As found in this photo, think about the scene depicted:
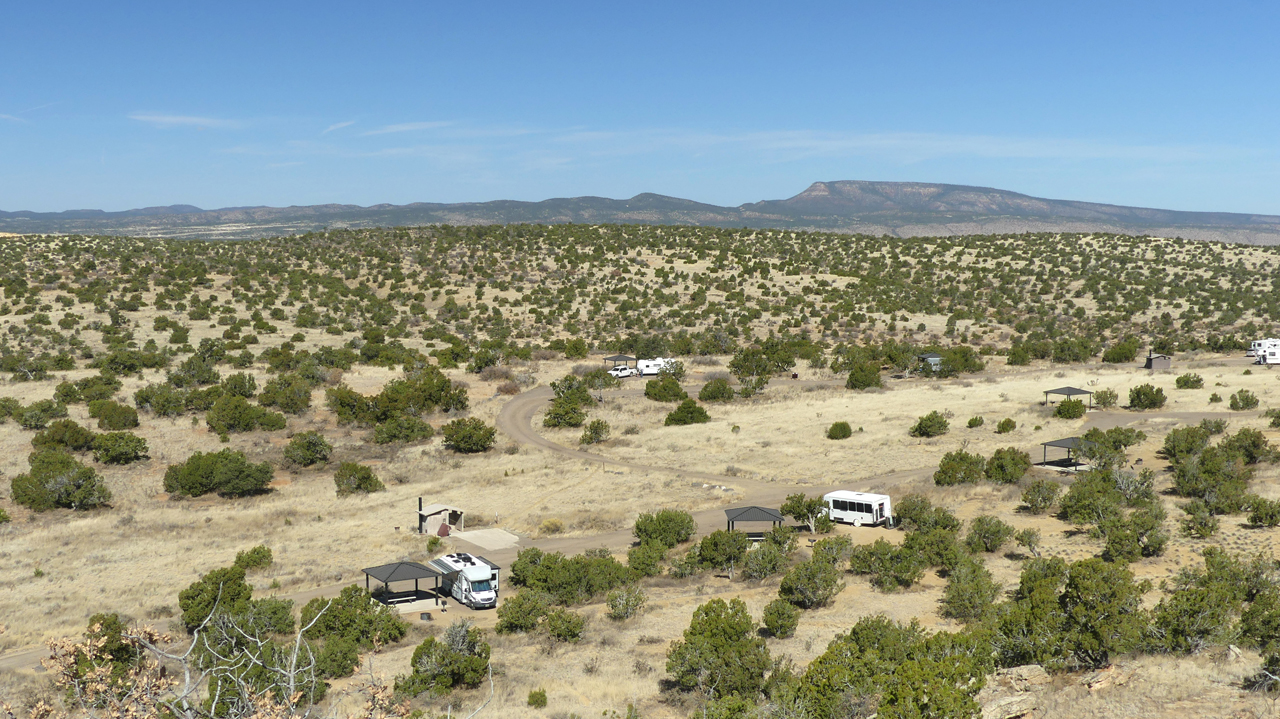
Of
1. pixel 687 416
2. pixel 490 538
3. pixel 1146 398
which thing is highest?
pixel 1146 398

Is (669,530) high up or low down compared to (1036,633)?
down

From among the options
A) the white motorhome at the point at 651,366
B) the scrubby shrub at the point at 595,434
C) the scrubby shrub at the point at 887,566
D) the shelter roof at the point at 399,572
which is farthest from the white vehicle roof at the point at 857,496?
the white motorhome at the point at 651,366

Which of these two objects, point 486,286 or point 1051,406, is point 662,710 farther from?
point 486,286

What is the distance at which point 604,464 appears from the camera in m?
41.1

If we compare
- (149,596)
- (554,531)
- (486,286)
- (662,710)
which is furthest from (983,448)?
(486,286)

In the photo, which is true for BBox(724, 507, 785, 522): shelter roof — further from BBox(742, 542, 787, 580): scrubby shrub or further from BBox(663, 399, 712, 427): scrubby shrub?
BBox(663, 399, 712, 427): scrubby shrub

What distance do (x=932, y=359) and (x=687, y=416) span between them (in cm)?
2358

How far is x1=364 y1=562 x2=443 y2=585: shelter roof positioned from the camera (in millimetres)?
23734

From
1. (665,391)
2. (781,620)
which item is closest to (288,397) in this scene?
(665,391)

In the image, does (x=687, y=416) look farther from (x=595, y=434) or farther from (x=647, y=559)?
(x=647, y=559)

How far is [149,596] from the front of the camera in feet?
80.6

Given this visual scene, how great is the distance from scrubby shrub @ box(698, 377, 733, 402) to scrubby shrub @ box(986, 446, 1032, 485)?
21531mm

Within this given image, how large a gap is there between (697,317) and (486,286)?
1033 inches

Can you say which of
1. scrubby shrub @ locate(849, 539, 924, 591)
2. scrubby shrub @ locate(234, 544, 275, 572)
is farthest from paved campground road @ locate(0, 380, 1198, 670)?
scrubby shrub @ locate(849, 539, 924, 591)
